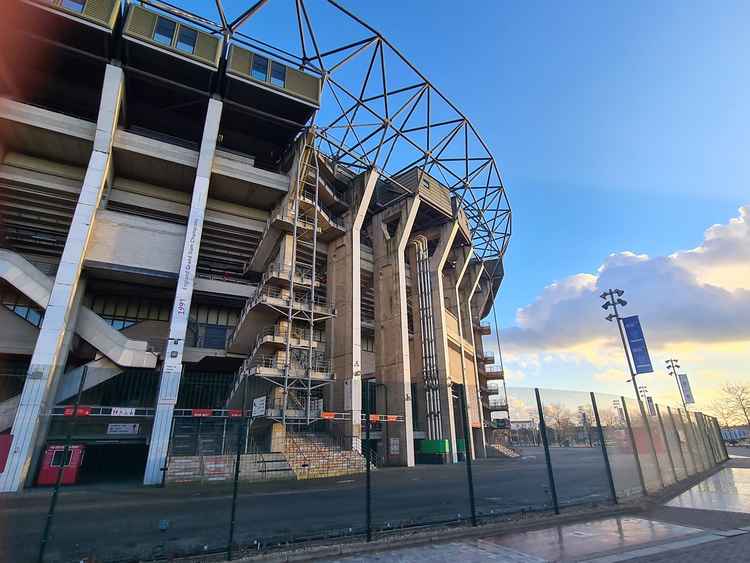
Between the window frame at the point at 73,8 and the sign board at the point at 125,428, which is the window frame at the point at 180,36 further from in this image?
the sign board at the point at 125,428

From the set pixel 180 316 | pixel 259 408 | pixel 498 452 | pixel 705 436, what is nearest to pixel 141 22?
pixel 180 316

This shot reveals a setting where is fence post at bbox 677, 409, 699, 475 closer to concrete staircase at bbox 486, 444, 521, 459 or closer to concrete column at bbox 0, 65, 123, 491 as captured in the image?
concrete column at bbox 0, 65, 123, 491

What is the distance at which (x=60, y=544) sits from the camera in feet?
23.1

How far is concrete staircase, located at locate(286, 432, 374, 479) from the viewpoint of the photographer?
20.7 m

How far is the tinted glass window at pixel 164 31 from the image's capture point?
2498 cm

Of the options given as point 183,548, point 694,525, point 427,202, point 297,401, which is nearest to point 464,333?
point 427,202

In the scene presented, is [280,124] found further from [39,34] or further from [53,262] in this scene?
[53,262]

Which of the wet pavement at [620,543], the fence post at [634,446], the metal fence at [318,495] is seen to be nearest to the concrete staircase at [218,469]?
the metal fence at [318,495]

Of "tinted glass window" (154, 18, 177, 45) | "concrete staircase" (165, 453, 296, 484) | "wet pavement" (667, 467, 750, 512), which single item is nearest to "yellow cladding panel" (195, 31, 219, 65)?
"tinted glass window" (154, 18, 177, 45)

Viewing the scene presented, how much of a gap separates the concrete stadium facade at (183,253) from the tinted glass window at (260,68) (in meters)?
0.15

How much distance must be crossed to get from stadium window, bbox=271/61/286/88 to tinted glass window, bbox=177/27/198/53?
546 centimetres

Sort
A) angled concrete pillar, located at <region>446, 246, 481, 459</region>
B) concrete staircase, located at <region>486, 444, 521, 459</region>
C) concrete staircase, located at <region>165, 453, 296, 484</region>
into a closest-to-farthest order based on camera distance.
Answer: concrete staircase, located at <region>165, 453, 296, 484</region> → angled concrete pillar, located at <region>446, 246, 481, 459</region> → concrete staircase, located at <region>486, 444, 521, 459</region>

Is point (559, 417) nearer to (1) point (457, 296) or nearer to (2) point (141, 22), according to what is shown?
(2) point (141, 22)

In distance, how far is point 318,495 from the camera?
13.1 m
